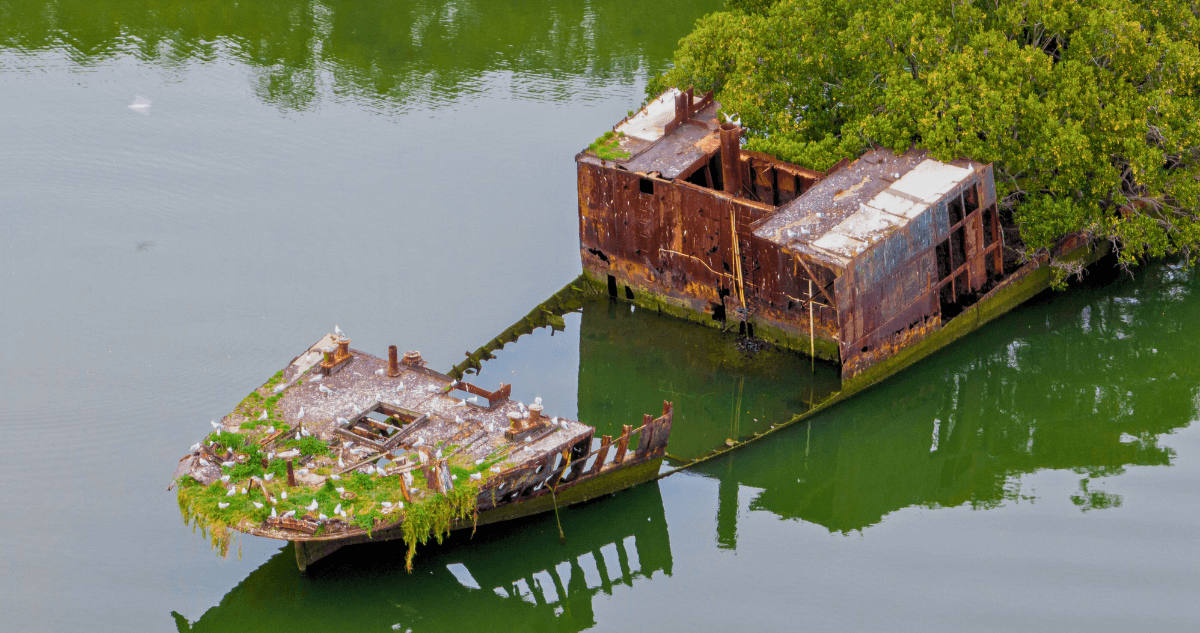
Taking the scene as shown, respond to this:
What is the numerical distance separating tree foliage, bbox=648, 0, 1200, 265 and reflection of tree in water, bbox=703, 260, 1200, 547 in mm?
1813

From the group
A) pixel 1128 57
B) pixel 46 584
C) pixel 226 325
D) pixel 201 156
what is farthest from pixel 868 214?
pixel 201 156

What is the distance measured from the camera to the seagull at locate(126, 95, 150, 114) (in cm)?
4677

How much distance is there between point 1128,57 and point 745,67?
781 centimetres

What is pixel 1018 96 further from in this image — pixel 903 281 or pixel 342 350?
pixel 342 350

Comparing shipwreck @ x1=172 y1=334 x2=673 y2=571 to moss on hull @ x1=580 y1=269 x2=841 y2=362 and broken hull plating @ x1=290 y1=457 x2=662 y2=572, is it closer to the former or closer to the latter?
broken hull plating @ x1=290 y1=457 x2=662 y2=572

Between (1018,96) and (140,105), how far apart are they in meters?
25.1

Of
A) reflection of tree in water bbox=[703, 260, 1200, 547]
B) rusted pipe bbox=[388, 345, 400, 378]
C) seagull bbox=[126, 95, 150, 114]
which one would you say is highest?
rusted pipe bbox=[388, 345, 400, 378]

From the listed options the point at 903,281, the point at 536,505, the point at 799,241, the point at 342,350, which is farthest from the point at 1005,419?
the point at 342,350

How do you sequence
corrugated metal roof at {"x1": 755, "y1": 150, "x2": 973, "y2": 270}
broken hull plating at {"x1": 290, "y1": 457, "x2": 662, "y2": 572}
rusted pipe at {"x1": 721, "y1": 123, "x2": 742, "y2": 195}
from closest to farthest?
1. broken hull plating at {"x1": 290, "y1": 457, "x2": 662, "y2": 572}
2. corrugated metal roof at {"x1": 755, "y1": 150, "x2": 973, "y2": 270}
3. rusted pipe at {"x1": 721, "y1": 123, "x2": 742, "y2": 195}

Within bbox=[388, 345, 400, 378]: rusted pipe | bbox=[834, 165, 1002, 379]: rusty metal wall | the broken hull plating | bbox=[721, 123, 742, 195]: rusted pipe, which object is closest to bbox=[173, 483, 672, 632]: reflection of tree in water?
the broken hull plating

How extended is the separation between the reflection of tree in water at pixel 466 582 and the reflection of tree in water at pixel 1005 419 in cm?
221

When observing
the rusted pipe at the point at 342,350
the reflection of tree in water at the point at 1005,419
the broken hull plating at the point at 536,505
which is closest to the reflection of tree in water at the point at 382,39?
the reflection of tree in water at the point at 1005,419

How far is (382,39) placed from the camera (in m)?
50.9

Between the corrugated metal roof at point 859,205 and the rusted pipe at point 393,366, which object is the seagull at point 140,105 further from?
the corrugated metal roof at point 859,205
